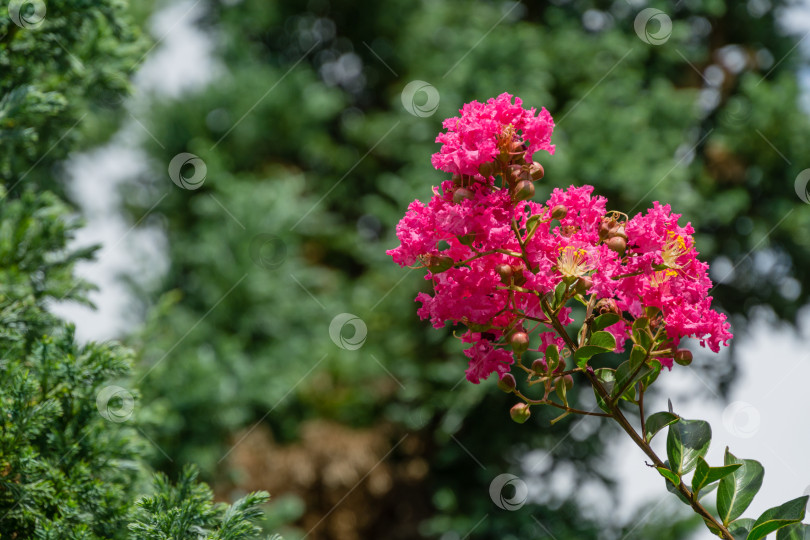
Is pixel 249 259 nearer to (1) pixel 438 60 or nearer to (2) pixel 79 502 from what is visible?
(1) pixel 438 60

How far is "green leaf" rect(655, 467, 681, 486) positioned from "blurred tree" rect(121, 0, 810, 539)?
2126mm

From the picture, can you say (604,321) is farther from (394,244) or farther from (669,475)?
(394,244)

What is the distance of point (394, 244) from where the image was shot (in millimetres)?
3689

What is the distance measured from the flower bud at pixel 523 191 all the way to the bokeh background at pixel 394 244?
2045mm

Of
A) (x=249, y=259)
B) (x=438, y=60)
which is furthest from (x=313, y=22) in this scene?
(x=249, y=259)

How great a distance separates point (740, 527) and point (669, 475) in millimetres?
201

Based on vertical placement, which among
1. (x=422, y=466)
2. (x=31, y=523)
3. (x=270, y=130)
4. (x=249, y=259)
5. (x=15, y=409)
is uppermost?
(x=270, y=130)

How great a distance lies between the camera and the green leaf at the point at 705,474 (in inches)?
34.3

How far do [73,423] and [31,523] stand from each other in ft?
0.59

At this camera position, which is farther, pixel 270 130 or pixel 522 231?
pixel 270 130

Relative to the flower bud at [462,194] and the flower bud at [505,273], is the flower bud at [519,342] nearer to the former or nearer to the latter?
the flower bud at [505,273]

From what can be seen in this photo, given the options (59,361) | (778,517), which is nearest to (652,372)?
(778,517)

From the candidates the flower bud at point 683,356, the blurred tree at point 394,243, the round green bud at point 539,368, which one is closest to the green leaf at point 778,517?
the flower bud at point 683,356

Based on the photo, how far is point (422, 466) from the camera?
370cm
